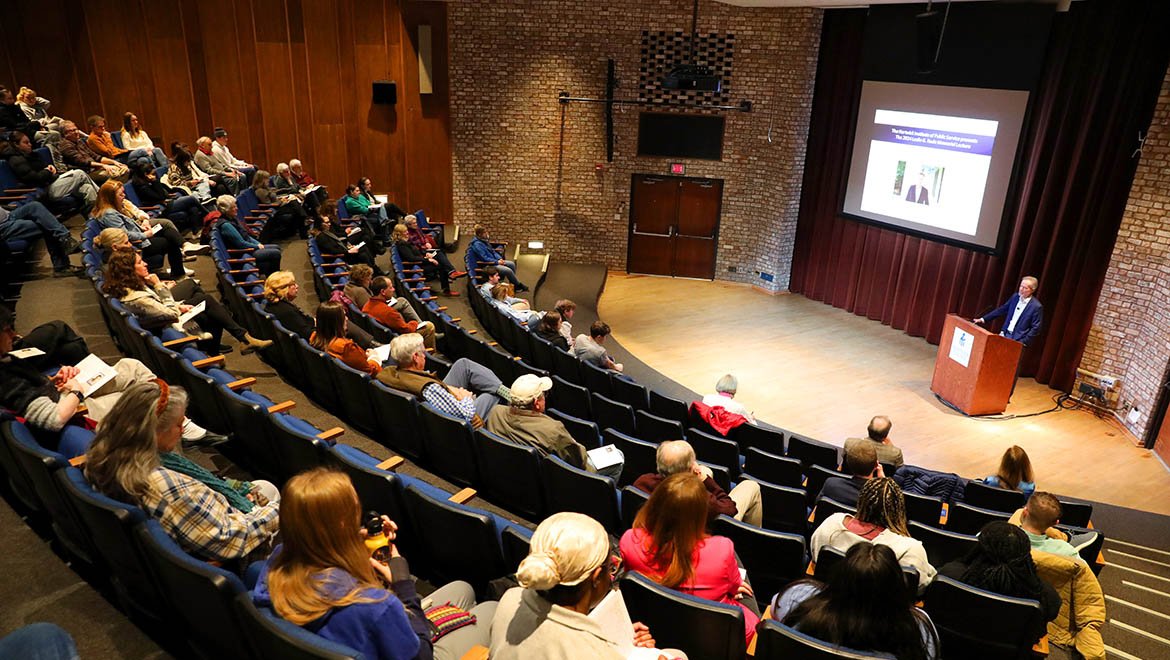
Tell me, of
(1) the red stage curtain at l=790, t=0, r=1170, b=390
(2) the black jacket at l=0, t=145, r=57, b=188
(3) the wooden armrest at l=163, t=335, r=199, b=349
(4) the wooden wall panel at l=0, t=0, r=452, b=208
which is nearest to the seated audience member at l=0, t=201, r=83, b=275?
(2) the black jacket at l=0, t=145, r=57, b=188

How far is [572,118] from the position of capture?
13.3 metres

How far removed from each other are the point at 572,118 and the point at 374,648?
12.1m

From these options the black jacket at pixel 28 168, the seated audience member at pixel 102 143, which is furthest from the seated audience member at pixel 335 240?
the black jacket at pixel 28 168

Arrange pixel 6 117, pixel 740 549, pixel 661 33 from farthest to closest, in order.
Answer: pixel 661 33 → pixel 6 117 → pixel 740 549

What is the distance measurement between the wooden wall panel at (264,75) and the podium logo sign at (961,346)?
9098 millimetres

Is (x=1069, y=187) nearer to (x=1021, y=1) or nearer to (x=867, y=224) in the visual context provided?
(x=1021, y=1)

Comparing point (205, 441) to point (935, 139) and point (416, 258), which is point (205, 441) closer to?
point (416, 258)

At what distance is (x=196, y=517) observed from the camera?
2.58m

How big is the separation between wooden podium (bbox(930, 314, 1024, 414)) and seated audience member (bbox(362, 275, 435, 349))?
19.6 feet

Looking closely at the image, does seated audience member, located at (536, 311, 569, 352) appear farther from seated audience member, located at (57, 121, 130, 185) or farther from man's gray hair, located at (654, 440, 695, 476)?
seated audience member, located at (57, 121, 130, 185)

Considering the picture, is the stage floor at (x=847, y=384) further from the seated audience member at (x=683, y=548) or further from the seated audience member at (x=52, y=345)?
the seated audience member at (x=52, y=345)

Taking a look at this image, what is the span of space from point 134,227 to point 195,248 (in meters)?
1.64

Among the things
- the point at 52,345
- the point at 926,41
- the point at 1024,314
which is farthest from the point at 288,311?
the point at 926,41

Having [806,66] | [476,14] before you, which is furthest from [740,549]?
[476,14]
